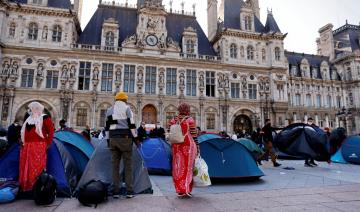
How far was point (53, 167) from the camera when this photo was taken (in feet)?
17.6

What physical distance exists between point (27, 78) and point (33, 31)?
4.82 m

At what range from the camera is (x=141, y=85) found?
84.1 ft

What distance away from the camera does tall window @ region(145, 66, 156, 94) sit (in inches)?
1023

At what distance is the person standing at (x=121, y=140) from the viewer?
505 cm

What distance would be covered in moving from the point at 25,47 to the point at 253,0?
29514 millimetres

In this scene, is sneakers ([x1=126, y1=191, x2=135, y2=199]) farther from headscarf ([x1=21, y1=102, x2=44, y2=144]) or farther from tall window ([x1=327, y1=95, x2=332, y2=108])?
tall window ([x1=327, y1=95, x2=332, y2=108])

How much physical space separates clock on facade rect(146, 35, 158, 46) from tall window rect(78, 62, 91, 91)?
22.2 feet

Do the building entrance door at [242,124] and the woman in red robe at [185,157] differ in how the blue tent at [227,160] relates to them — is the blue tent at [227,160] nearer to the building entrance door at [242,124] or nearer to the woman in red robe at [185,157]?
the woman in red robe at [185,157]

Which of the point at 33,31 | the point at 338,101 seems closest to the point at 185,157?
the point at 33,31

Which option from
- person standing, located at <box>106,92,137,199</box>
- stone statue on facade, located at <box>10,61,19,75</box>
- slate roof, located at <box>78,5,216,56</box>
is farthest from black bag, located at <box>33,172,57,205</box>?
slate roof, located at <box>78,5,216,56</box>

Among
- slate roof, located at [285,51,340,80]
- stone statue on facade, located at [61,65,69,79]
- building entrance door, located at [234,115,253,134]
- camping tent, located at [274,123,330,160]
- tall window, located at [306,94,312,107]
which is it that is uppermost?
slate roof, located at [285,51,340,80]

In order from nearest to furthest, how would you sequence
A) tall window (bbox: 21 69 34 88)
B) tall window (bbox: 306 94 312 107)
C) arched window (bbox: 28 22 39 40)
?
tall window (bbox: 21 69 34 88)
arched window (bbox: 28 22 39 40)
tall window (bbox: 306 94 312 107)

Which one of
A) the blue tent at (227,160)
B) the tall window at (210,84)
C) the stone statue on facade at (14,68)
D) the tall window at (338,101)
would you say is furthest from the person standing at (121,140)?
the tall window at (338,101)

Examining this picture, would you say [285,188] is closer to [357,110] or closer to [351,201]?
[351,201]
